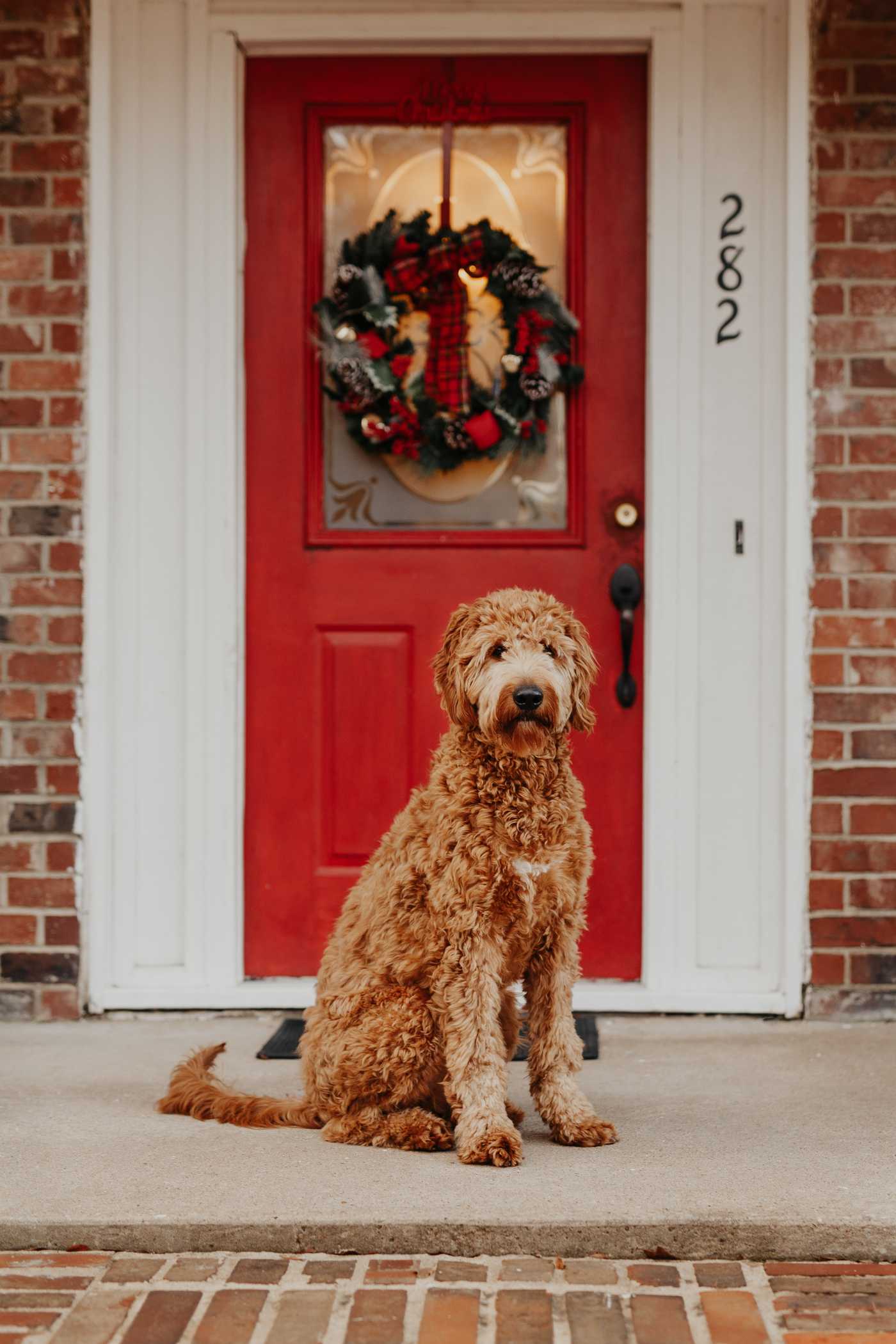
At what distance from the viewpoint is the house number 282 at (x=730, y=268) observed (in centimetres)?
451

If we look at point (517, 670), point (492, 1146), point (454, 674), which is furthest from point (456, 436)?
point (492, 1146)

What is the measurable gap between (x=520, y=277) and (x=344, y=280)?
21.8 inches

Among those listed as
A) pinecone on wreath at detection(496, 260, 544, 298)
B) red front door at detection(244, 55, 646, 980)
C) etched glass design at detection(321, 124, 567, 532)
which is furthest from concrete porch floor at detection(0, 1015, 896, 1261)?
pinecone on wreath at detection(496, 260, 544, 298)

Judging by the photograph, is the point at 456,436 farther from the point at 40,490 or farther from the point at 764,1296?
the point at 764,1296

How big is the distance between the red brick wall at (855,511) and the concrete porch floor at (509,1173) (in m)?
0.51

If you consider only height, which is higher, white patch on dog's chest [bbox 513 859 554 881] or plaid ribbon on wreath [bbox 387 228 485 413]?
plaid ribbon on wreath [bbox 387 228 485 413]

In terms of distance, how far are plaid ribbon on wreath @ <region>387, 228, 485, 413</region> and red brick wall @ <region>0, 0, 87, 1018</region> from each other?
1.03 m

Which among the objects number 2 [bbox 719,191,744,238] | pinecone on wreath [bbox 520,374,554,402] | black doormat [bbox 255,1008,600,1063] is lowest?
black doormat [bbox 255,1008,600,1063]

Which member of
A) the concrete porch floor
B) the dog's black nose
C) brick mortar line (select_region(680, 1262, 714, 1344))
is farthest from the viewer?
the dog's black nose

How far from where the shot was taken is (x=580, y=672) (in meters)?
3.16

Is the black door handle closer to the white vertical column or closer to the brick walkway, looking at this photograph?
the white vertical column

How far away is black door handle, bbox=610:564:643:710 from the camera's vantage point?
458 centimetres

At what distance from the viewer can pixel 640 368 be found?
4660mm

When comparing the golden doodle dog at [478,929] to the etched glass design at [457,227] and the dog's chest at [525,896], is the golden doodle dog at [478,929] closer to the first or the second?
the dog's chest at [525,896]
